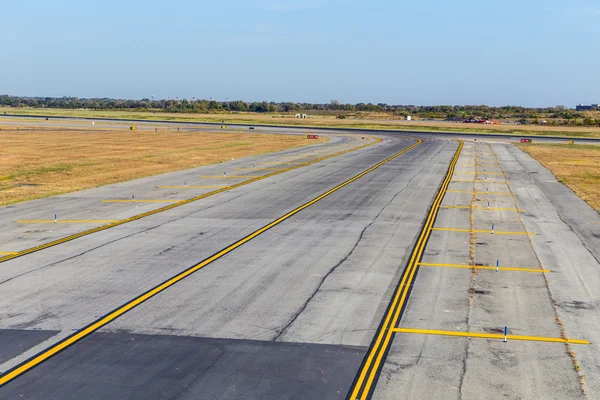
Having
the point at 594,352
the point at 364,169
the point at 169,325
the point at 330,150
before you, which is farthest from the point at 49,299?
the point at 330,150

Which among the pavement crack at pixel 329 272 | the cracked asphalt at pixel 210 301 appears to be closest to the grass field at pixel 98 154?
the cracked asphalt at pixel 210 301

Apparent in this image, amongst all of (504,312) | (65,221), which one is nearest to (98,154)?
(65,221)

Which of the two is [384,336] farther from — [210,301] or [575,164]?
[575,164]

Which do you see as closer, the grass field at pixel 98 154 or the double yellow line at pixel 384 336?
the double yellow line at pixel 384 336

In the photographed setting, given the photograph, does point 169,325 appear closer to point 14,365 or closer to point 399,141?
point 14,365

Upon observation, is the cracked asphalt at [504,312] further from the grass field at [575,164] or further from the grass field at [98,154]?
the grass field at [98,154]

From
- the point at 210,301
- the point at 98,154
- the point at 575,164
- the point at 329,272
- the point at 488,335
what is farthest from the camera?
the point at 98,154

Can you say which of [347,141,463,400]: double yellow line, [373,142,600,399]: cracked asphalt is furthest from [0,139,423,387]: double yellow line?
[373,142,600,399]: cracked asphalt
